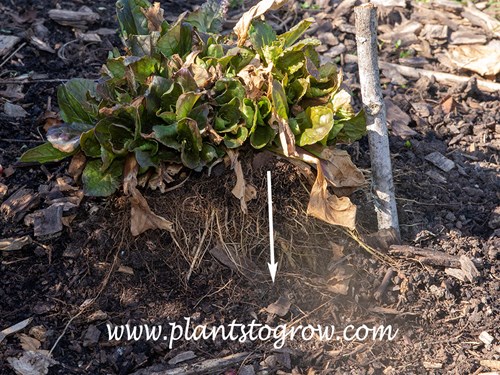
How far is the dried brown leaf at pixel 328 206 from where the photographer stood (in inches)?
137

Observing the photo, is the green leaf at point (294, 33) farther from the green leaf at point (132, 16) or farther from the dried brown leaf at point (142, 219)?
the dried brown leaf at point (142, 219)

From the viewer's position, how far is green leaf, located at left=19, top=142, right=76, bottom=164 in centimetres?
363

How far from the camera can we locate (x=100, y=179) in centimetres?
353

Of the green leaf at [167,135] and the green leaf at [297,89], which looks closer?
the green leaf at [167,135]

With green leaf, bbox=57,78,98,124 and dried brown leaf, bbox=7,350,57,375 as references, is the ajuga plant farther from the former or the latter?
dried brown leaf, bbox=7,350,57,375

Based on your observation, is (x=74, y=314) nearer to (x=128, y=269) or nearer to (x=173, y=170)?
(x=128, y=269)

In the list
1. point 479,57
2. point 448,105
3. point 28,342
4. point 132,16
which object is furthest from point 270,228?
point 479,57

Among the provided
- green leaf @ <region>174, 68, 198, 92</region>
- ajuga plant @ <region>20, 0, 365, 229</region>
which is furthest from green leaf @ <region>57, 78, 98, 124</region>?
green leaf @ <region>174, 68, 198, 92</region>

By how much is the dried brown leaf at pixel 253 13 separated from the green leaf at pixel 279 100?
448 millimetres

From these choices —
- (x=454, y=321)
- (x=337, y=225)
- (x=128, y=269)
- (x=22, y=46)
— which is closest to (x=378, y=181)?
(x=337, y=225)

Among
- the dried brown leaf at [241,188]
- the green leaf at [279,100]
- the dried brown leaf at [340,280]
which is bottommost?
the dried brown leaf at [340,280]

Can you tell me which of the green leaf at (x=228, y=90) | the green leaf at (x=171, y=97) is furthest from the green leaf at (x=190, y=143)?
the green leaf at (x=228, y=90)

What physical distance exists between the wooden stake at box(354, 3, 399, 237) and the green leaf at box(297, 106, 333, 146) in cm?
26

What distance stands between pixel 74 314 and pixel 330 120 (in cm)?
143
